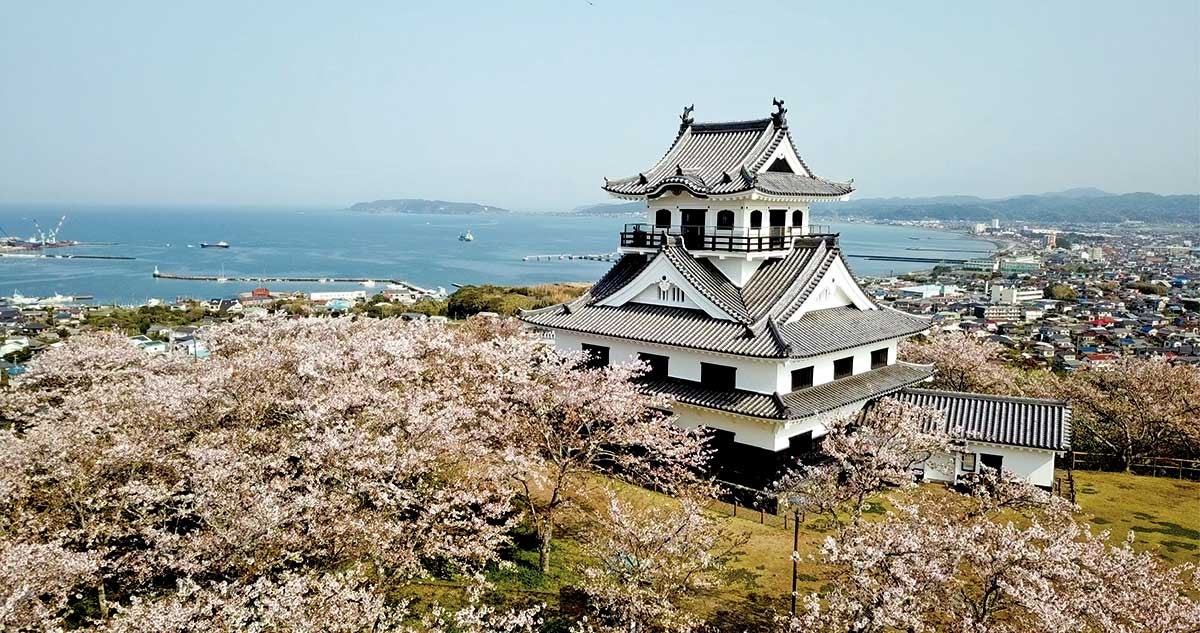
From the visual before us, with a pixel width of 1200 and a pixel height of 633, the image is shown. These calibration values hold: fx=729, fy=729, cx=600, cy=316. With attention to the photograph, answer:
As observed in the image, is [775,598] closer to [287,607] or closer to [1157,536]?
[287,607]

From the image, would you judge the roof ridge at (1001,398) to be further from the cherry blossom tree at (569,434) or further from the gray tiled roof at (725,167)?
the cherry blossom tree at (569,434)

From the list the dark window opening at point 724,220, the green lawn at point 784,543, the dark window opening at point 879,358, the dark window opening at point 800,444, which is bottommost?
the green lawn at point 784,543

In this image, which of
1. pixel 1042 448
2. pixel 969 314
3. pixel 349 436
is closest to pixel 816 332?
pixel 1042 448

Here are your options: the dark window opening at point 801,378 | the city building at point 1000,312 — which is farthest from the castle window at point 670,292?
the city building at point 1000,312

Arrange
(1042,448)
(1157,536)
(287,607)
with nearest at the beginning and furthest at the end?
(287,607)
(1157,536)
(1042,448)

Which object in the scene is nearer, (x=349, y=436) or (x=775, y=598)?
(x=349, y=436)

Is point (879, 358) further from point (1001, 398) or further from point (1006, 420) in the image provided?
point (1006, 420)

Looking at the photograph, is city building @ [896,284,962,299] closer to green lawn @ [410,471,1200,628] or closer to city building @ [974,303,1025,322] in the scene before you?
city building @ [974,303,1025,322]
